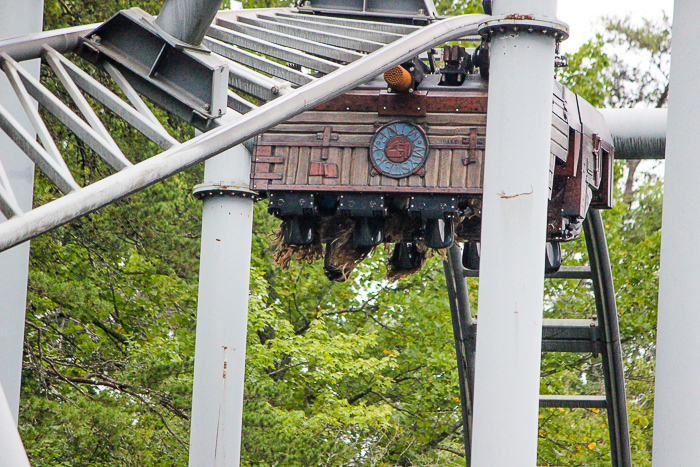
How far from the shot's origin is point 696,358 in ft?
15.9

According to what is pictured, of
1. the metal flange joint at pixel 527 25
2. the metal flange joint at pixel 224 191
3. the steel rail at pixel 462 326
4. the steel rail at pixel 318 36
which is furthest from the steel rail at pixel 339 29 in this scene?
the steel rail at pixel 462 326

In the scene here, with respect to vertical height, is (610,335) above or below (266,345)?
below

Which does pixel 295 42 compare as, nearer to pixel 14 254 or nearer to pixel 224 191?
pixel 224 191

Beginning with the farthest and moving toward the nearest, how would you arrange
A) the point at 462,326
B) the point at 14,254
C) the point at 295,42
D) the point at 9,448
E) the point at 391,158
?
the point at 462,326 < the point at 391,158 < the point at 295,42 < the point at 14,254 < the point at 9,448

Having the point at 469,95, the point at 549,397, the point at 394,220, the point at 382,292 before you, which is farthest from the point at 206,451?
the point at 382,292

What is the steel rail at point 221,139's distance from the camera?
12.4ft

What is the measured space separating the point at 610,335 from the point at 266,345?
546cm

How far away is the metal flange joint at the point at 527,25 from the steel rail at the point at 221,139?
1.55 feet

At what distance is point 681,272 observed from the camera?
4965mm

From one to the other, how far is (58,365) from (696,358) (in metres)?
8.32

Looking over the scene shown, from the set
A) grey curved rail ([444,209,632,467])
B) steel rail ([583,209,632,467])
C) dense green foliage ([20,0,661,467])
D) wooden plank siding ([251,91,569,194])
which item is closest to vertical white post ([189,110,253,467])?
wooden plank siding ([251,91,569,194])

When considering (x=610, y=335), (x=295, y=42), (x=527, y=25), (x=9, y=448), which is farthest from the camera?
(x=610, y=335)

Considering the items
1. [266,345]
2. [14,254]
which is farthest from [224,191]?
[266,345]

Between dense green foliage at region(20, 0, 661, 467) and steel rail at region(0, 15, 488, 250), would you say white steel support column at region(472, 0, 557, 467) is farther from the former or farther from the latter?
dense green foliage at region(20, 0, 661, 467)
